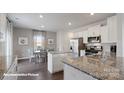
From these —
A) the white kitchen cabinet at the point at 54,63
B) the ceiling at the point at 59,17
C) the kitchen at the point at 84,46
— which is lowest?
the white kitchen cabinet at the point at 54,63

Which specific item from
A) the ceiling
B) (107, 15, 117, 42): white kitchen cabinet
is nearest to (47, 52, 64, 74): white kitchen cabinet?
the ceiling

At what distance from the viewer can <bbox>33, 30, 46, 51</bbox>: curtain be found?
23.8ft

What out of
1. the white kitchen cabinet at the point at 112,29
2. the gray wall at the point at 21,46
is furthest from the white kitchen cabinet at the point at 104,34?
the gray wall at the point at 21,46

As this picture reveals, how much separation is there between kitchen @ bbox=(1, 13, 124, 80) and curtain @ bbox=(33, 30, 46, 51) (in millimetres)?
72

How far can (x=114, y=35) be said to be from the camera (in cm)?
309

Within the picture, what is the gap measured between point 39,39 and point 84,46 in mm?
3793

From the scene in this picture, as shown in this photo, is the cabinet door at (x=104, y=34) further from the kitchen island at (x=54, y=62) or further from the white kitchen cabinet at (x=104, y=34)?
the kitchen island at (x=54, y=62)

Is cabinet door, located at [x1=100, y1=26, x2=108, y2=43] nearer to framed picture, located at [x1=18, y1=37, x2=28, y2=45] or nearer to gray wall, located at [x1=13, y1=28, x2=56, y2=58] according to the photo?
gray wall, located at [x1=13, y1=28, x2=56, y2=58]

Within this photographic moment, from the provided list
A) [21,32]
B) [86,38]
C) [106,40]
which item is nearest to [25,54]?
[21,32]

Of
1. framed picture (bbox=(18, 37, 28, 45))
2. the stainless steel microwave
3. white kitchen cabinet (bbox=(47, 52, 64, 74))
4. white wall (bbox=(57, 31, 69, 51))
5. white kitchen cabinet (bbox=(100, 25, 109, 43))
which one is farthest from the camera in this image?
white wall (bbox=(57, 31, 69, 51))

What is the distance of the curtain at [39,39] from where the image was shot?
725 centimetres

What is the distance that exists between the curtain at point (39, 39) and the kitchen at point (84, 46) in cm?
7

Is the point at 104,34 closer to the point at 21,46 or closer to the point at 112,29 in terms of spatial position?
the point at 112,29

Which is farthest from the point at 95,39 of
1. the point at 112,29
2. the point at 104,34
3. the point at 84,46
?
the point at 84,46
